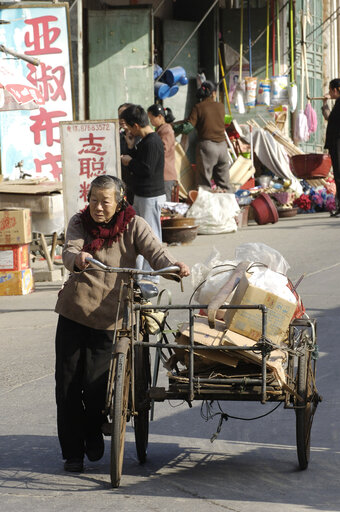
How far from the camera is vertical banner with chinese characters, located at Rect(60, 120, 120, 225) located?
10164 millimetres

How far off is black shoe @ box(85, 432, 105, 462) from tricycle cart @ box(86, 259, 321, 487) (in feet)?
0.74

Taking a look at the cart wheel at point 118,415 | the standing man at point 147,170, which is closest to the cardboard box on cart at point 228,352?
the cart wheel at point 118,415

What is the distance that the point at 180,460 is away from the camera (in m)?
5.09

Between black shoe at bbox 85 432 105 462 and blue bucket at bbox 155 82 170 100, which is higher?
blue bucket at bbox 155 82 170 100

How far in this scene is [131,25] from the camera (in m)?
16.2

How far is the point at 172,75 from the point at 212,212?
3.45m

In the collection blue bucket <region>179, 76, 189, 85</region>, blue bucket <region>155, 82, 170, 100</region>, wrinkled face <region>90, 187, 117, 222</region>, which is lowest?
wrinkled face <region>90, 187, 117, 222</region>

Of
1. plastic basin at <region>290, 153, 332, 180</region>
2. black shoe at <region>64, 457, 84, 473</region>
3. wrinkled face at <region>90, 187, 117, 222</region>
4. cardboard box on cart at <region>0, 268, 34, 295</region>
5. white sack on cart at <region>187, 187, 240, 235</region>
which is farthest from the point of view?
plastic basin at <region>290, 153, 332, 180</region>

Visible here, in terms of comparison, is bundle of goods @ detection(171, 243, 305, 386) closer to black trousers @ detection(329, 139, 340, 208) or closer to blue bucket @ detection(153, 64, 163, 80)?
black trousers @ detection(329, 139, 340, 208)

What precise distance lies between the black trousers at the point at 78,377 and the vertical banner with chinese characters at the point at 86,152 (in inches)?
209

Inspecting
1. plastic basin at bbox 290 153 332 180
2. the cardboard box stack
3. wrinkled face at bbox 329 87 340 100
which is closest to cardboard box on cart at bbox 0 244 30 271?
→ the cardboard box stack

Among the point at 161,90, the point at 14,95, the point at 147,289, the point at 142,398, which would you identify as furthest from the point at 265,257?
the point at 161,90

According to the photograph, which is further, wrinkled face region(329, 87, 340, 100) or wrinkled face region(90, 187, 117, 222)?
wrinkled face region(329, 87, 340, 100)

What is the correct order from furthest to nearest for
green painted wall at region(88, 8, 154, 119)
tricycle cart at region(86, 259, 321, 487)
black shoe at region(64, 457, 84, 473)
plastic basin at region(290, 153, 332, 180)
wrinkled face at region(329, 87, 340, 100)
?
plastic basin at region(290, 153, 332, 180) → wrinkled face at region(329, 87, 340, 100) → green painted wall at region(88, 8, 154, 119) → black shoe at region(64, 457, 84, 473) → tricycle cart at region(86, 259, 321, 487)
